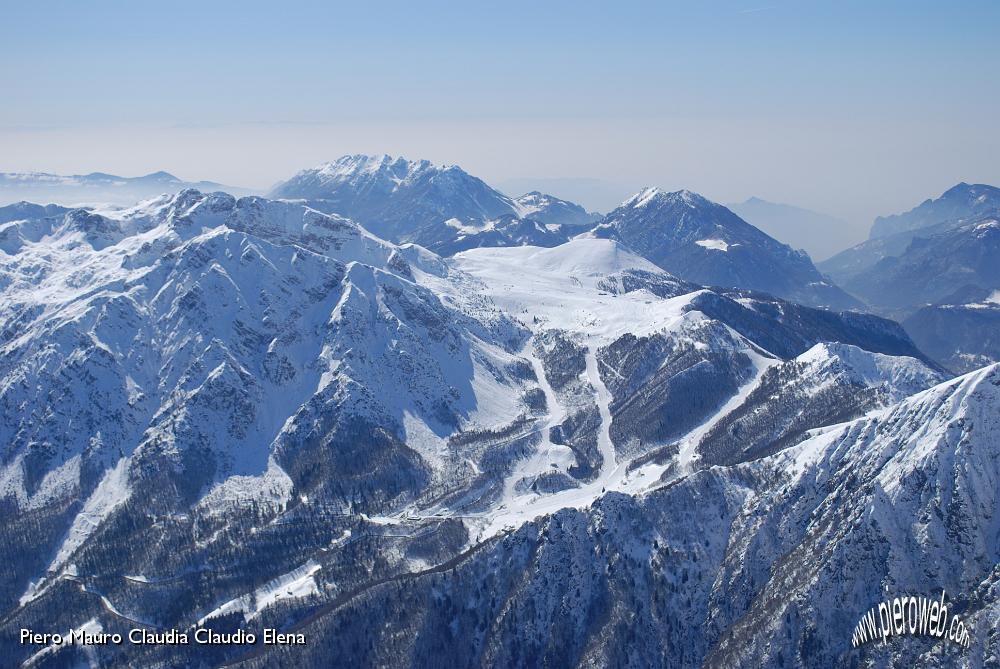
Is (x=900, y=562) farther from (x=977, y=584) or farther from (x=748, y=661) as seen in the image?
(x=748, y=661)

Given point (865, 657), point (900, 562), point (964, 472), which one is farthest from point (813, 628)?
point (964, 472)

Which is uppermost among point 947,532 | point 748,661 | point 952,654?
point 947,532

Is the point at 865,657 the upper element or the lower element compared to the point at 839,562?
lower

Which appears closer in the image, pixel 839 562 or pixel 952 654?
pixel 952 654

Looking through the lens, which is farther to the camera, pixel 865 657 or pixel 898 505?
pixel 898 505

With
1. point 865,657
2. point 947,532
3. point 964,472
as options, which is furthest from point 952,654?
point 964,472

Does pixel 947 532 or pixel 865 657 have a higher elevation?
pixel 947 532

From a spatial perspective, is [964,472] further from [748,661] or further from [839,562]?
[748,661]

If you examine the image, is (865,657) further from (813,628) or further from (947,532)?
(947,532)

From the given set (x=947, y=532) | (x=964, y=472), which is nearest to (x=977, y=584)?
(x=947, y=532)
